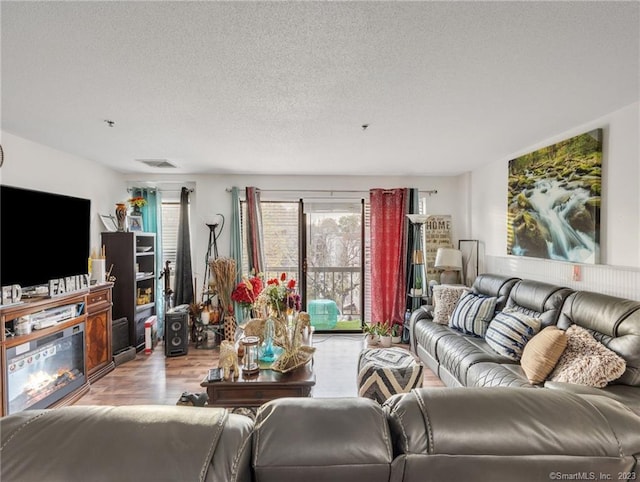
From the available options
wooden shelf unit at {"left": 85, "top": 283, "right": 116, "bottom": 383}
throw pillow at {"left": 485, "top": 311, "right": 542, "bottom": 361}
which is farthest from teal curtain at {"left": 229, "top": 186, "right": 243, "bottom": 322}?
throw pillow at {"left": 485, "top": 311, "right": 542, "bottom": 361}

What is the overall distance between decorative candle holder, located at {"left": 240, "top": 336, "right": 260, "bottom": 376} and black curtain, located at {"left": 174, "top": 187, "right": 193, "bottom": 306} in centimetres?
262

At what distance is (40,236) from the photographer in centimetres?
271

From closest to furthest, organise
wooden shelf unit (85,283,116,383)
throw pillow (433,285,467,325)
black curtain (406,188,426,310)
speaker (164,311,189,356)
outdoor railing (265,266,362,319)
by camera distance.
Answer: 1. wooden shelf unit (85,283,116,383)
2. throw pillow (433,285,467,325)
3. speaker (164,311,189,356)
4. black curtain (406,188,426,310)
5. outdoor railing (265,266,362,319)

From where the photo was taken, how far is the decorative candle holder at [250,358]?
2242mm

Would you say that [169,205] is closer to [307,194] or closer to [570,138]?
[307,194]

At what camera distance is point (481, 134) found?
290 cm

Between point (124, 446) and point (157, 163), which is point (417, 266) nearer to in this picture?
point (157, 163)

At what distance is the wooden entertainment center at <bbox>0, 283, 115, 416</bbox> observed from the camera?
234 cm

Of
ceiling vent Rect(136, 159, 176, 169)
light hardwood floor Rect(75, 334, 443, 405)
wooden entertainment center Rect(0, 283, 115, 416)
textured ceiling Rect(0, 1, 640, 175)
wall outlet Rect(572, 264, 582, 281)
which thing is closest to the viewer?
textured ceiling Rect(0, 1, 640, 175)

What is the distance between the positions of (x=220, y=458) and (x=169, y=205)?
4.76 meters

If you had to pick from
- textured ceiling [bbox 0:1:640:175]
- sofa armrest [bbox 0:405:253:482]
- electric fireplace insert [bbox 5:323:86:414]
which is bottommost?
electric fireplace insert [bbox 5:323:86:414]

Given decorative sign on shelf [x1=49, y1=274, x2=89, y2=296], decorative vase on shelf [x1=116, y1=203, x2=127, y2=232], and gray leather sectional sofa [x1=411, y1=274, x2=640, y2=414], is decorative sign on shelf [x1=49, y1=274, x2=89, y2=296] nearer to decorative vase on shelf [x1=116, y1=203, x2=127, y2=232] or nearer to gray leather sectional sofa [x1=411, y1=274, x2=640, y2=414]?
decorative vase on shelf [x1=116, y1=203, x2=127, y2=232]

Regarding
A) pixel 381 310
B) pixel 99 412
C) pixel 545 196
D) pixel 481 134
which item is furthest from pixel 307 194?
pixel 99 412

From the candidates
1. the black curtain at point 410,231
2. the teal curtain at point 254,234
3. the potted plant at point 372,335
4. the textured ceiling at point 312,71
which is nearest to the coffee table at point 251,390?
the textured ceiling at point 312,71
